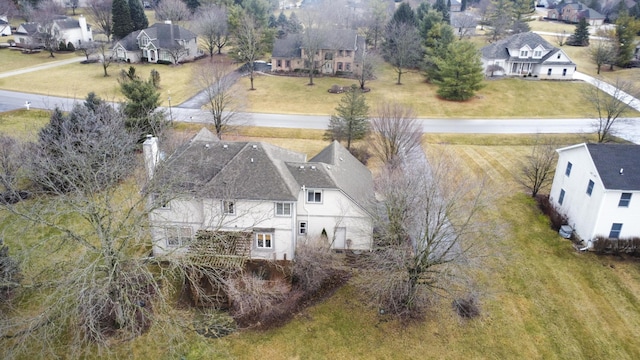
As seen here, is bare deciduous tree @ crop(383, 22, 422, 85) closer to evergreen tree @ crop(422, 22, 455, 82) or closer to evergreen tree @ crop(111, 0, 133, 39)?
evergreen tree @ crop(422, 22, 455, 82)

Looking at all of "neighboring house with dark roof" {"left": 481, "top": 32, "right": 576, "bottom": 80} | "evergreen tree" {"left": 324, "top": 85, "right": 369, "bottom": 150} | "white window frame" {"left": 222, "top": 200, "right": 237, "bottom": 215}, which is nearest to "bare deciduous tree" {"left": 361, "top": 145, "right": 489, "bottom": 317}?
"white window frame" {"left": 222, "top": 200, "right": 237, "bottom": 215}

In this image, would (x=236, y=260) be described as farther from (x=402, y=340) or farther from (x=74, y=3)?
(x=74, y=3)

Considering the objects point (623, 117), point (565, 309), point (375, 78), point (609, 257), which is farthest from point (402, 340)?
Result: point (375, 78)

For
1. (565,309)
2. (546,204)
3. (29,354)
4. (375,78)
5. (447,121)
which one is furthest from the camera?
(375,78)

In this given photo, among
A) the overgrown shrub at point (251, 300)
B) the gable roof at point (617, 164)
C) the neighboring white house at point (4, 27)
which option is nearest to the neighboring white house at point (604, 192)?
the gable roof at point (617, 164)

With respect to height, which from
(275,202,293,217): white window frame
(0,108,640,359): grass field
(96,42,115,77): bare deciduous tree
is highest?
(96,42,115,77): bare deciduous tree

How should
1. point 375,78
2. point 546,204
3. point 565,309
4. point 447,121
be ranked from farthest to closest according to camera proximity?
point 375,78, point 447,121, point 546,204, point 565,309
